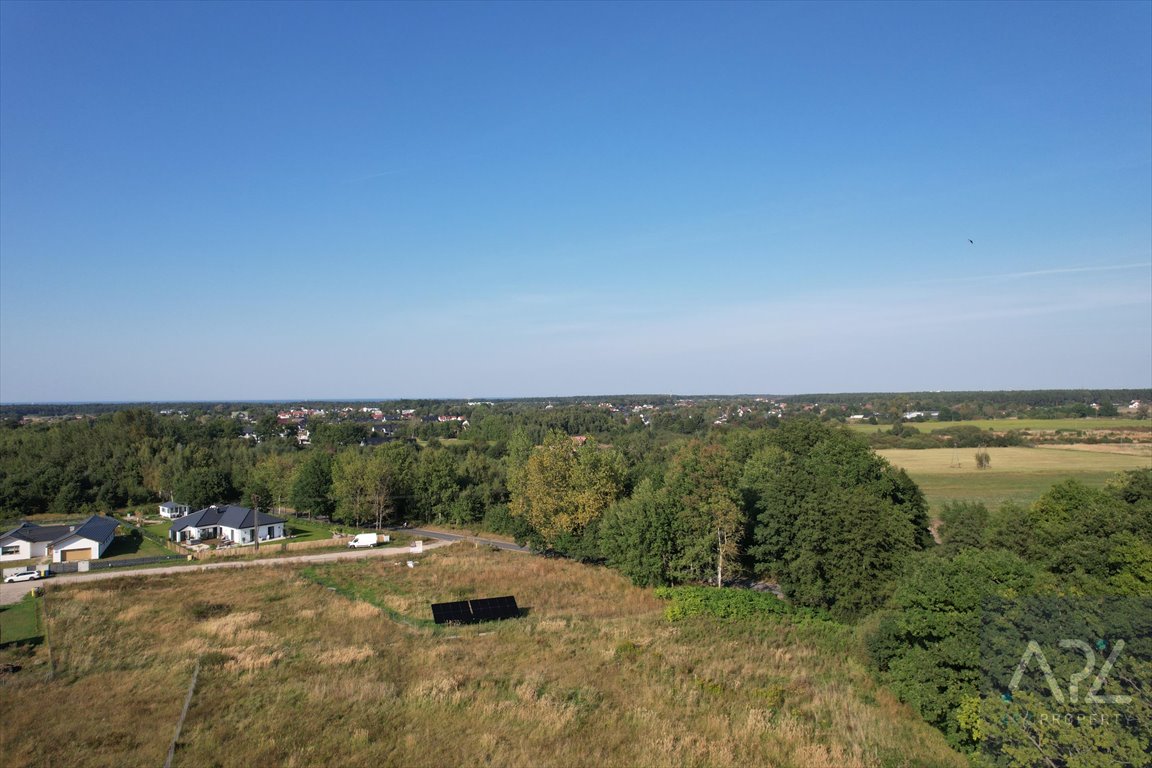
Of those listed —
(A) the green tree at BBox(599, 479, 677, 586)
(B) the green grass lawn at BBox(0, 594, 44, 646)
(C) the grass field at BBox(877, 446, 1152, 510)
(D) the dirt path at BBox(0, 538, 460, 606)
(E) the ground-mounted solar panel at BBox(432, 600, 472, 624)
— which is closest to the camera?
(B) the green grass lawn at BBox(0, 594, 44, 646)

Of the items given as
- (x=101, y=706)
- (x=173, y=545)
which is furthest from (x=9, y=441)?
(x=101, y=706)

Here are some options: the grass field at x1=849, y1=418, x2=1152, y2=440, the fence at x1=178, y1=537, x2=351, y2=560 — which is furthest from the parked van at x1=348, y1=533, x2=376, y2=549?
the grass field at x1=849, y1=418, x2=1152, y2=440

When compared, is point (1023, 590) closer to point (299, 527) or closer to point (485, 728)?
point (485, 728)

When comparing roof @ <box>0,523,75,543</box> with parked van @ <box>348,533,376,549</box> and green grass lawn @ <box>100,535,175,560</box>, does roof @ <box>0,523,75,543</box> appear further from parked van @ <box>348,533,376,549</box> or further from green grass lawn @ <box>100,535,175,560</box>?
parked van @ <box>348,533,376,549</box>

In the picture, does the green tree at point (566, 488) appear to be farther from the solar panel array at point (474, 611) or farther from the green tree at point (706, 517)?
the solar panel array at point (474, 611)

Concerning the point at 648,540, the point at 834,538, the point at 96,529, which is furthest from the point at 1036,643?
the point at 96,529
